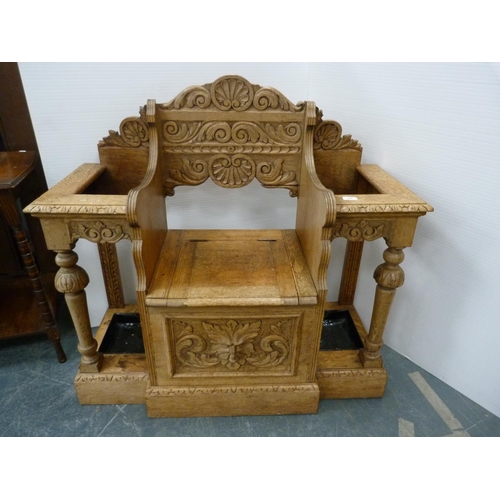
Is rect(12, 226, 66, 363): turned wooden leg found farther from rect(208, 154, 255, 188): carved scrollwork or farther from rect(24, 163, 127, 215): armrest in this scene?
rect(208, 154, 255, 188): carved scrollwork

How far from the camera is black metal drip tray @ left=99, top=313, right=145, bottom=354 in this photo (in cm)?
163

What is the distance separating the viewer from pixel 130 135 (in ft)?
4.54

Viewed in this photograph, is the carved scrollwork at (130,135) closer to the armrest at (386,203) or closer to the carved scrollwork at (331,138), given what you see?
the carved scrollwork at (331,138)

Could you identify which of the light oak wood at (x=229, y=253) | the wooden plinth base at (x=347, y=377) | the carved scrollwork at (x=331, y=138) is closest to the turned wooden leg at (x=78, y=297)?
the light oak wood at (x=229, y=253)

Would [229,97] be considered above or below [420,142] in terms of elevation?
above

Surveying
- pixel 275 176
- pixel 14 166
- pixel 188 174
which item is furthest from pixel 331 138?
pixel 14 166

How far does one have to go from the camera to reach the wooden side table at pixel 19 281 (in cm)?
131

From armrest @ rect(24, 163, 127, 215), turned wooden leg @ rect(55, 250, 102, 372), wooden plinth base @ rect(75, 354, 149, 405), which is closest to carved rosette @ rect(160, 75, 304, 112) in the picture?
armrest @ rect(24, 163, 127, 215)

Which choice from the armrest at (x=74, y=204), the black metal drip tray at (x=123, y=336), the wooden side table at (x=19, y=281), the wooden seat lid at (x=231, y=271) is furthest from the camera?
the black metal drip tray at (x=123, y=336)

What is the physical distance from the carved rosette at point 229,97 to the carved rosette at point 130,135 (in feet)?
0.48

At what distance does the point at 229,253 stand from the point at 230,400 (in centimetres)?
56

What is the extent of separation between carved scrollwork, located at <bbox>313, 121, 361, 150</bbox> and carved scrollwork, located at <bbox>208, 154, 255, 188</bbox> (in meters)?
0.29

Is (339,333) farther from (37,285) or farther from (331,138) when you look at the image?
(37,285)
